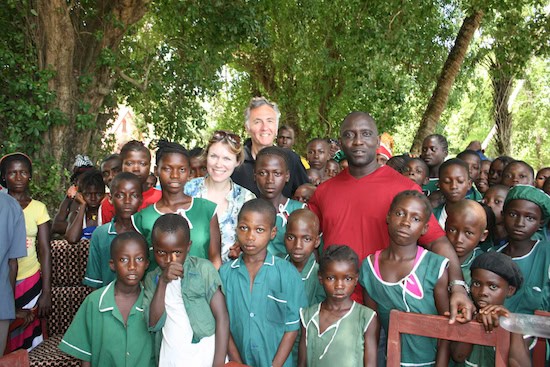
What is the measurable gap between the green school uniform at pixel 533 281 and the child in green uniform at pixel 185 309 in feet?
5.54

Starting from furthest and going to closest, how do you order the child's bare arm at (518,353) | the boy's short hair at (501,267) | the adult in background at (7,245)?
1. the adult in background at (7,245)
2. the boy's short hair at (501,267)
3. the child's bare arm at (518,353)

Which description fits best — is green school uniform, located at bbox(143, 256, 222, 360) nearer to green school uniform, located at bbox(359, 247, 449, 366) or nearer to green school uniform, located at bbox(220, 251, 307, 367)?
green school uniform, located at bbox(220, 251, 307, 367)

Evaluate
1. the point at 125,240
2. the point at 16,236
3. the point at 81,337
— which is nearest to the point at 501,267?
the point at 125,240

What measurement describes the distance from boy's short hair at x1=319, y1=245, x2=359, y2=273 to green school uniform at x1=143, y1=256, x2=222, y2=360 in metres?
0.58

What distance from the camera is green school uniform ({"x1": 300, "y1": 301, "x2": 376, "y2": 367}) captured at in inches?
104

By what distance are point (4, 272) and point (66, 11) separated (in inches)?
203

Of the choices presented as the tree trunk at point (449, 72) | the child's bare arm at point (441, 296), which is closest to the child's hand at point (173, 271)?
the child's bare arm at point (441, 296)

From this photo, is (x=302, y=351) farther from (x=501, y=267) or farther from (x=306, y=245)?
(x=501, y=267)

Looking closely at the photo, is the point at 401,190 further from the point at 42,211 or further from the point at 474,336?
the point at 42,211

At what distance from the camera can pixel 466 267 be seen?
3311 mm

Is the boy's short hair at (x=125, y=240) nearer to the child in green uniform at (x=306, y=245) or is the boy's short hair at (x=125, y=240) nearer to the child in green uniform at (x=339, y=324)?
the child in green uniform at (x=306, y=245)

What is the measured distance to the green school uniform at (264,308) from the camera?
2.84 metres

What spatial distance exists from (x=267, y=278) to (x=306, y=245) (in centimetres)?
36

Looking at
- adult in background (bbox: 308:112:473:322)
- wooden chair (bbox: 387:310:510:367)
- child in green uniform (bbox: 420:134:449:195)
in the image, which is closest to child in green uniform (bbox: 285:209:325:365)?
adult in background (bbox: 308:112:473:322)
